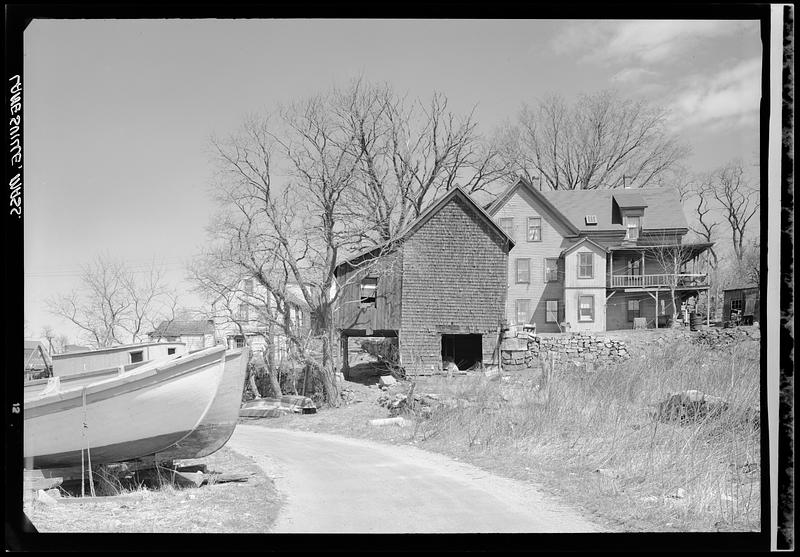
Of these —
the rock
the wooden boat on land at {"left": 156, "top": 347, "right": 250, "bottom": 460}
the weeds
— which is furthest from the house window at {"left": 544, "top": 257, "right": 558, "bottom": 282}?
the rock

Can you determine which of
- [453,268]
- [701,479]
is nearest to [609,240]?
[453,268]

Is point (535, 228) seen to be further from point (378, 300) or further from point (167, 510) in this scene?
point (167, 510)

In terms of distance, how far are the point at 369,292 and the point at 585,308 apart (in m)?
11.6

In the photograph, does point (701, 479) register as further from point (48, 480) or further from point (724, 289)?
point (724, 289)

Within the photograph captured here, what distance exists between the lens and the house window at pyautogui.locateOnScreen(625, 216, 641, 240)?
3021 cm

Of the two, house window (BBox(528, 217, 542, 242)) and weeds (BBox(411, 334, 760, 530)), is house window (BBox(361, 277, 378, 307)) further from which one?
house window (BBox(528, 217, 542, 242))

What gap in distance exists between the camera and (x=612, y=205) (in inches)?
1194

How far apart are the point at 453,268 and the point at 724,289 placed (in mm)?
13679

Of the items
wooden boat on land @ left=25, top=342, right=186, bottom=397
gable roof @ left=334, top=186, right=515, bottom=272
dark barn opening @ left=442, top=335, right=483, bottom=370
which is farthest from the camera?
dark barn opening @ left=442, top=335, right=483, bottom=370

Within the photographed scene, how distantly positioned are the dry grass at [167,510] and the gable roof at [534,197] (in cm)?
2240

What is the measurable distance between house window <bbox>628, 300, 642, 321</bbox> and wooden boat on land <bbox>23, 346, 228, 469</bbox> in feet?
84.2

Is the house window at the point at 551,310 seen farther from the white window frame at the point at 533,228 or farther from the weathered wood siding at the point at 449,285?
the weathered wood siding at the point at 449,285

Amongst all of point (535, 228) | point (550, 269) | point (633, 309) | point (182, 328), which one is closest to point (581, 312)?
point (550, 269)

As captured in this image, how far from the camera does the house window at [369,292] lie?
908 inches
